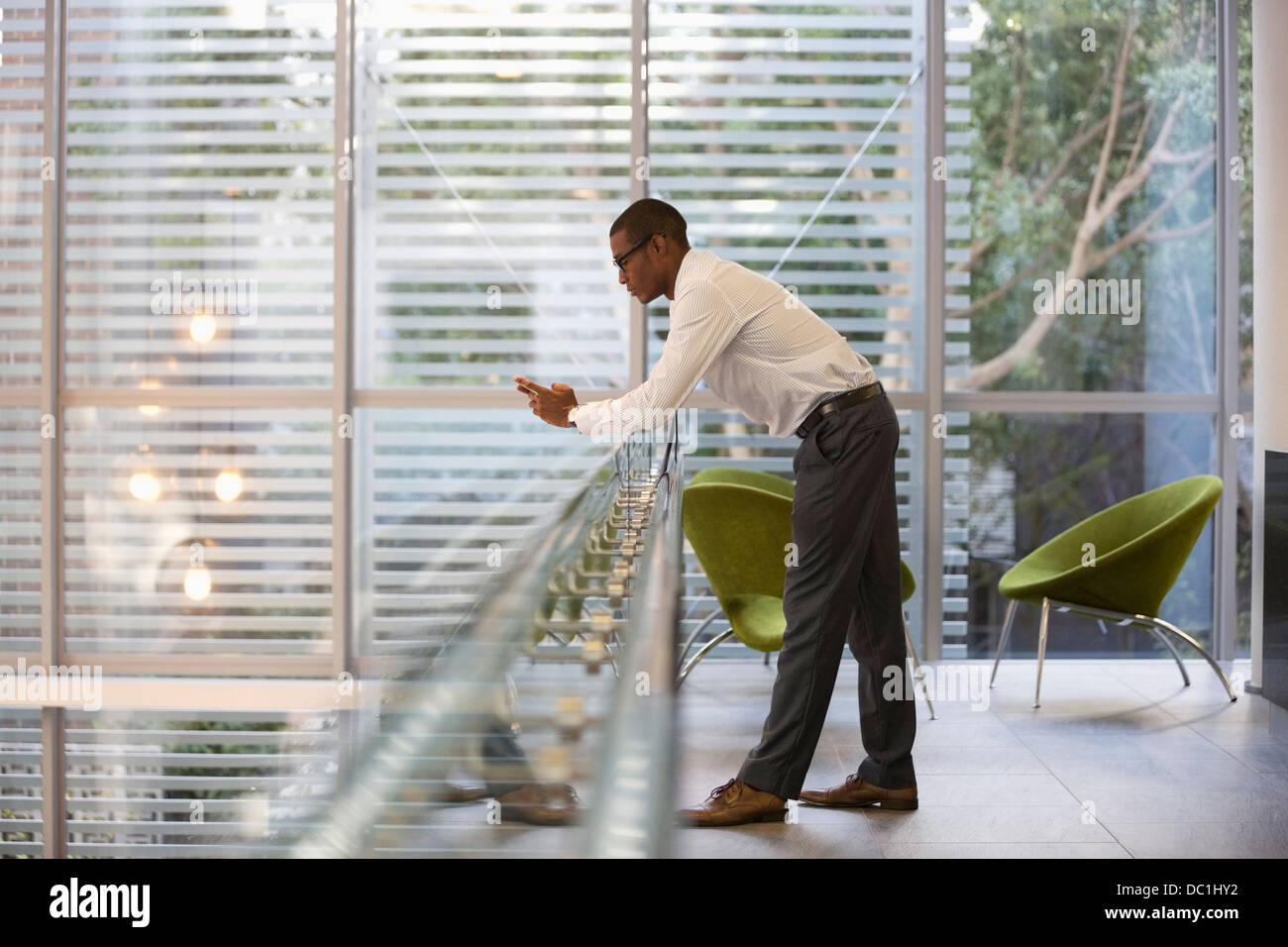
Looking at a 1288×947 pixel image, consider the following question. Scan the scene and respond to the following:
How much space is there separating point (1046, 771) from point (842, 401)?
1.40 meters

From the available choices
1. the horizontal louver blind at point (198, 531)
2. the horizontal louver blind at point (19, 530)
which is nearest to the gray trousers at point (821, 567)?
the horizontal louver blind at point (198, 531)

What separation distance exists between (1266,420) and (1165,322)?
1.04 m

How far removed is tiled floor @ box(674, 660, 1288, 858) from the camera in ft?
10.1

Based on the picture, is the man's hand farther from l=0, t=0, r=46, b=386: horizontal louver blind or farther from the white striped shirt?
l=0, t=0, r=46, b=386: horizontal louver blind

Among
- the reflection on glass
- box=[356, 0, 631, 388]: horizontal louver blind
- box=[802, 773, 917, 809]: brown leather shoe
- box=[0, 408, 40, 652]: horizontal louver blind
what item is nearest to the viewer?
box=[802, 773, 917, 809]: brown leather shoe

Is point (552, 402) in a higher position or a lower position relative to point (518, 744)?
higher

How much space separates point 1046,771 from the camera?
3736mm

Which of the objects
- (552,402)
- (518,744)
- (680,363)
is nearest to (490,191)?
(552,402)

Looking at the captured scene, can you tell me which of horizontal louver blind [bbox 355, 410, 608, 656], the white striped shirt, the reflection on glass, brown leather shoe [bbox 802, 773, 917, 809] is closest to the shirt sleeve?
the white striped shirt

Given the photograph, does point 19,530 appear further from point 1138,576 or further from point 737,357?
point 1138,576

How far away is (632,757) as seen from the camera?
3.64 feet

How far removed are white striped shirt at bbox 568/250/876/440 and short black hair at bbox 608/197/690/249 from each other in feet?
0.24
